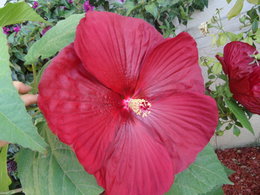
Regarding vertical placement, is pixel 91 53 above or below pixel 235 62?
above

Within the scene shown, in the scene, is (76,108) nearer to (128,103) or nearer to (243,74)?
(128,103)

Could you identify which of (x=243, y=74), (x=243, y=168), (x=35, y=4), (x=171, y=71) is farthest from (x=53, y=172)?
(x=243, y=168)

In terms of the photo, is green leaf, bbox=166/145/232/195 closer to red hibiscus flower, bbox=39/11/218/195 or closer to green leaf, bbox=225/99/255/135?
red hibiscus flower, bbox=39/11/218/195

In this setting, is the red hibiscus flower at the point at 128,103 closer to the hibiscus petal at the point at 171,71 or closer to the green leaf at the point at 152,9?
the hibiscus petal at the point at 171,71

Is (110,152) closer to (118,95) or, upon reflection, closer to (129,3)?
(118,95)

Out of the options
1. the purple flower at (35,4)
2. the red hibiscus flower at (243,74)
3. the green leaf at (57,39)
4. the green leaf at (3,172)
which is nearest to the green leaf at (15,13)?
the green leaf at (57,39)

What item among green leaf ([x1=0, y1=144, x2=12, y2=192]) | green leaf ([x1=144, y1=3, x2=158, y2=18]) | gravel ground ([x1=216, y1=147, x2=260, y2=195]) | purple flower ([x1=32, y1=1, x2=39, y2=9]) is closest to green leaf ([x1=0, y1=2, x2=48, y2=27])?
green leaf ([x1=0, y1=144, x2=12, y2=192])

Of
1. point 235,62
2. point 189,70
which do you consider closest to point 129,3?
point 235,62
